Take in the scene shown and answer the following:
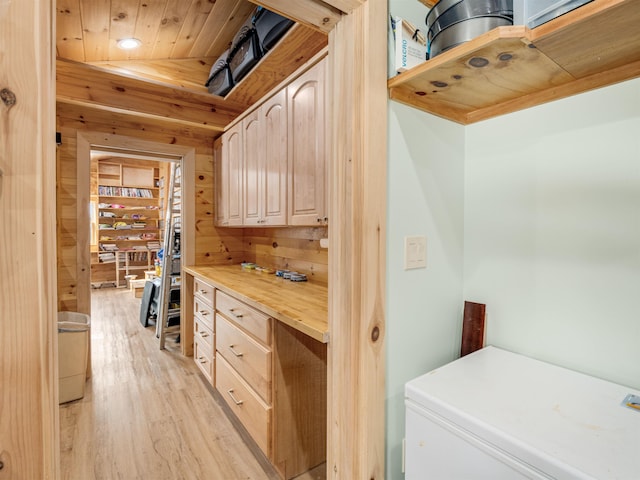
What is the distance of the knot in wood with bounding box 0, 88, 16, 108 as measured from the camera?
0.54 m

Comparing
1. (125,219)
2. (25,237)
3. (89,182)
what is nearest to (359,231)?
(25,237)

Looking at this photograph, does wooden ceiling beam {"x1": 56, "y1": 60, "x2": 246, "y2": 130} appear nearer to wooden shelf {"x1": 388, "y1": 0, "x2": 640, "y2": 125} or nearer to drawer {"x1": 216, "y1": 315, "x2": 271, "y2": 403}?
drawer {"x1": 216, "y1": 315, "x2": 271, "y2": 403}

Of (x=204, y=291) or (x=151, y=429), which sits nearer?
(x=151, y=429)

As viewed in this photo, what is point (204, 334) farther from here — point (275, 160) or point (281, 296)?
point (275, 160)

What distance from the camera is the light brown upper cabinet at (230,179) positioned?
2.69 m

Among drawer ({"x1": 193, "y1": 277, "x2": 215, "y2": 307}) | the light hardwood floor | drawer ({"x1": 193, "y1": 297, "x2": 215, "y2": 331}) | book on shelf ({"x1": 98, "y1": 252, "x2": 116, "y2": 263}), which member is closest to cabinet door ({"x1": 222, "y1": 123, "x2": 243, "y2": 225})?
drawer ({"x1": 193, "y1": 277, "x2": 215, "y2": 307})

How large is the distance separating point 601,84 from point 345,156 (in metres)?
0.77

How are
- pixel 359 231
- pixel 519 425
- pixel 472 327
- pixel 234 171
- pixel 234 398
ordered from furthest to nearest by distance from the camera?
pixel 234 171 < pixel 234 398 < pixel 472 327 < pixel 359 231 < pixel 519 425

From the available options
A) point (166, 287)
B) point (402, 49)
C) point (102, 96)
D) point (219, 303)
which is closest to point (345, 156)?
point (402, 49)

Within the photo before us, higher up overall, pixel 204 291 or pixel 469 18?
pixel 469 18

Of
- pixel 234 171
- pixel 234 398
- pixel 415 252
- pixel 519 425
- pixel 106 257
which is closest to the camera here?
pixel 519 425

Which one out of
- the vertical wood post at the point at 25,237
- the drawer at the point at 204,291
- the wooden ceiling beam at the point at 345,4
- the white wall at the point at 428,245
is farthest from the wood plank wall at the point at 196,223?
the vertical wood post at the point at 25,237

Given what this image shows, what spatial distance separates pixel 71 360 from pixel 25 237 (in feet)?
7.71

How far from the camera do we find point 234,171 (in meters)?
2.77
